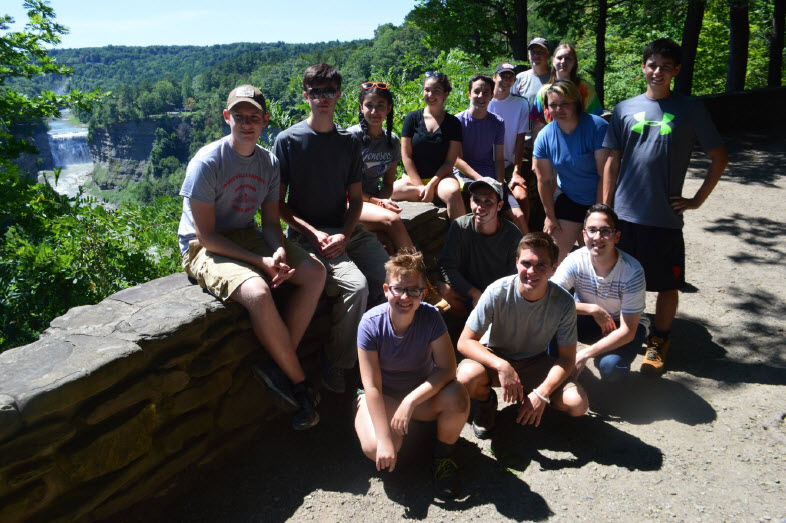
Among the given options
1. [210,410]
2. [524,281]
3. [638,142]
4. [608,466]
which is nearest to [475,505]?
[608,466]

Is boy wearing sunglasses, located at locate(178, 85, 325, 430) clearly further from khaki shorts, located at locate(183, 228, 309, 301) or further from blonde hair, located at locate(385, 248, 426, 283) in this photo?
blonde hair, located at locate(385, 248, 426, 283)

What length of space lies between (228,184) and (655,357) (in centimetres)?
291

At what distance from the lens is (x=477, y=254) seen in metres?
3.84

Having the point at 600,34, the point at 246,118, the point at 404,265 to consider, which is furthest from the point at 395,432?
the point at 600,34

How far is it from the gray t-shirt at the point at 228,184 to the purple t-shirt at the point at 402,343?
94 centimetres

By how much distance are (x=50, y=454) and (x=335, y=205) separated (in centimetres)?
208

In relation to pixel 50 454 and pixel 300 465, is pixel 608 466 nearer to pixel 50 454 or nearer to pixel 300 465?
pixel 300 465

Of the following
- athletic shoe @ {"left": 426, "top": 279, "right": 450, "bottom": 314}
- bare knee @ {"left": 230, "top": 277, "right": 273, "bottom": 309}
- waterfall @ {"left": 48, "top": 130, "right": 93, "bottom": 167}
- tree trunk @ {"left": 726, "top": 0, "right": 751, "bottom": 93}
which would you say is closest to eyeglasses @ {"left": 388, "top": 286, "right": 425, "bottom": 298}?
bare knee @ {"left": 230, "top": 277, "right": 273, "bottom": 309}

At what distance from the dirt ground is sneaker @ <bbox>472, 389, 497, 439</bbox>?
0.08 m

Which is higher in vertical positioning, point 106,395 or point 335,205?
point 335,205

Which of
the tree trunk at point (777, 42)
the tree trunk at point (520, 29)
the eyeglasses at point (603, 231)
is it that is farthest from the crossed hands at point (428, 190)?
the tree trunk at point (777, 42)

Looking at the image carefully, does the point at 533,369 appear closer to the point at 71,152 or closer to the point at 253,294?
the point at 253,294

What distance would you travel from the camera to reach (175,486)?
9.34 ft

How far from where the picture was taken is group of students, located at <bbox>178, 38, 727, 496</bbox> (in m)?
2.92
